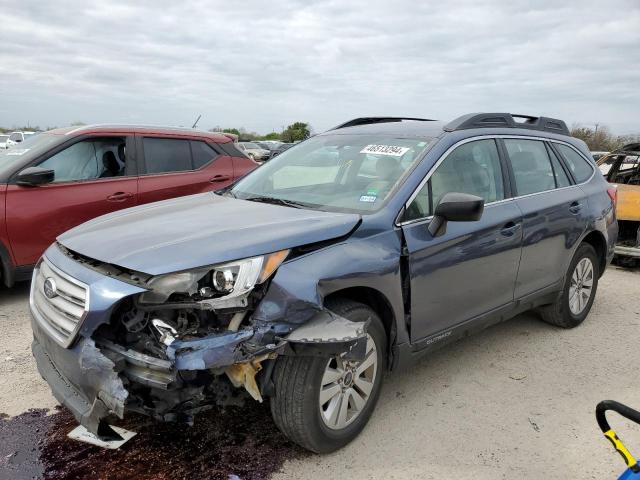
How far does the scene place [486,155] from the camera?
153 inches

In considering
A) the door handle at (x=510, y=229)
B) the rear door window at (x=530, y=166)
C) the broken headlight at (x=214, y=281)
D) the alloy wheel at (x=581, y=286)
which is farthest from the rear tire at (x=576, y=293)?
the broken headlight at (x=214, y=281)

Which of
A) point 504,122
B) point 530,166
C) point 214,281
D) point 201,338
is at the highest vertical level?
point 504,122

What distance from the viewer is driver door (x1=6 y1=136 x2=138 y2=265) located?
5031mm

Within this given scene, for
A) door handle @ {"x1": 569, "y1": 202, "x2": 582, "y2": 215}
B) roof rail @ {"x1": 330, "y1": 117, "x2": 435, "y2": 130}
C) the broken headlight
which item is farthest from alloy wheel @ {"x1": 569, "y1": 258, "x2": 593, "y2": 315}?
the broken headlight

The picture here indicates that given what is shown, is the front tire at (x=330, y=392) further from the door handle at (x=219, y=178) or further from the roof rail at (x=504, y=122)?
the door handle at (x=219, y=178)

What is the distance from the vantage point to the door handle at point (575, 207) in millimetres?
4488

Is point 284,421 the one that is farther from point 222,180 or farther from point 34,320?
point 222,180

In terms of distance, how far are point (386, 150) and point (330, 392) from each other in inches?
66.2

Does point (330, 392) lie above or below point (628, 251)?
above

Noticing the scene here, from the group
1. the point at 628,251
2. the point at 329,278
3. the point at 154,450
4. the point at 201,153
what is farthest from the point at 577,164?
the point at 154,450

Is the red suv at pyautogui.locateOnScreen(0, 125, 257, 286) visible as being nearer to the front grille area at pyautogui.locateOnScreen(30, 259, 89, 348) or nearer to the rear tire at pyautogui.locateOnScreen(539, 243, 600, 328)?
the front grille area at pyautogui.locateOnScreen(30, 259, 89, 348)

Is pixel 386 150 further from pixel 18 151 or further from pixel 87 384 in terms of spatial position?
pixel 18 151

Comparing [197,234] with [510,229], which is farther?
[510,229]

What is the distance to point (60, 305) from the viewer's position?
8.75ft
